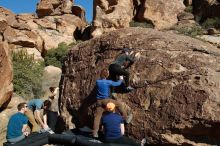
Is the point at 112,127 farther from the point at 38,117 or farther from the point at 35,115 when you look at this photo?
the point at 35,115

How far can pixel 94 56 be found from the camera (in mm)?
10492

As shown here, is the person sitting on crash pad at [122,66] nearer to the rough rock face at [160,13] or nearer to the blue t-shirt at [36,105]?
the blue t-shirt at [36,105]

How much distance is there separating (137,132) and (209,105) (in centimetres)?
169

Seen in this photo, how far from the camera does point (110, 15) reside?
1438 inches

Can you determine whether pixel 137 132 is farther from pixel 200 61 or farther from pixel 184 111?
pixel 200 61

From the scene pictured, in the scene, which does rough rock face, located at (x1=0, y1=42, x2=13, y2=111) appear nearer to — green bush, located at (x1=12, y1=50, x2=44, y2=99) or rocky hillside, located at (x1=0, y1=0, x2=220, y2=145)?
rocky hillside, located at (x1=0, y1=0, x2=220, y2=145)

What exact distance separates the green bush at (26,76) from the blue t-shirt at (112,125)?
667 inches

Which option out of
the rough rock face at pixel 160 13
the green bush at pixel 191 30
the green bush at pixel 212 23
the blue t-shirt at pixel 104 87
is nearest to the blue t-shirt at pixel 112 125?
the blue t-shirt at pixel 104 87

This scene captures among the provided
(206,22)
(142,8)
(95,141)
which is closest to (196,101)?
(95,141)

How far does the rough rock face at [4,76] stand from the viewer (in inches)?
754

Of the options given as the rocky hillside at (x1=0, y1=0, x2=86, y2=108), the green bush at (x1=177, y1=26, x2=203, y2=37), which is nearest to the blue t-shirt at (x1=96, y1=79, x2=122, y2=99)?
the green bush at (x1=177, y1=26, x2=203, y2=37)

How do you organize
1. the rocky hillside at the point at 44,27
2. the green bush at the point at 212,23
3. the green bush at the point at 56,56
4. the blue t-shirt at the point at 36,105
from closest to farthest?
the blue t-shirt at the point at 36,105 < the rocky hillside at the point at 44,27 < the green bush at the point at 212,23 < the green bush at the point at 56,56

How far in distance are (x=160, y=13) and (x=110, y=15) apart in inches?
190

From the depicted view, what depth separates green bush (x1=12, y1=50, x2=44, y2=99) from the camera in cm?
2508
